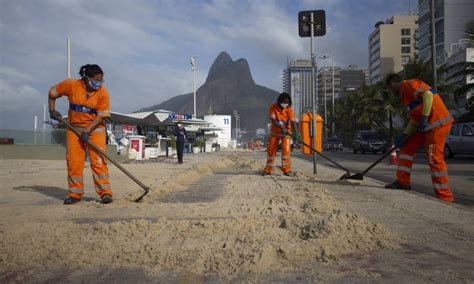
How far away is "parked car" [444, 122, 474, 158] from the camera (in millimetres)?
18797

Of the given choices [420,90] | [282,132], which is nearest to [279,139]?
[282,132]

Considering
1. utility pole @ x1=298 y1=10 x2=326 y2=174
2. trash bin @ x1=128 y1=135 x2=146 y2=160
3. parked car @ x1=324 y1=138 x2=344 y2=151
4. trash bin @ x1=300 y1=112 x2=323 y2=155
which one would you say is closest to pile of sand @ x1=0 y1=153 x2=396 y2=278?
trash bin @ x1=300 y1=112 x2=323 y2=155

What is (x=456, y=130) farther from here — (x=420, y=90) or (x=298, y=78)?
(x=298, y=78)

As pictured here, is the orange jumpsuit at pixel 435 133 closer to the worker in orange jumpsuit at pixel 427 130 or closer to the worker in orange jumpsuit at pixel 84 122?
the worker in orange jumpsuit at pixel 427 130

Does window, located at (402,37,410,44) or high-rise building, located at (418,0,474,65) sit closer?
high-rise building, located at (418,0,474,65)

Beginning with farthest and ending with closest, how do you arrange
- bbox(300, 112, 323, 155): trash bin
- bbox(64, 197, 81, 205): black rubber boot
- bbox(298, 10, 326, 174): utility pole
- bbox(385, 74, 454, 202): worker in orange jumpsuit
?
bbox(300, 112, 323, 155): trash bin, bbox(298, 10, 326, 174): utility pole, bbox(385, 74, 454, 202): worker in orange jumpsuit, bbox(64, 197, 81, 205): black rubber boot

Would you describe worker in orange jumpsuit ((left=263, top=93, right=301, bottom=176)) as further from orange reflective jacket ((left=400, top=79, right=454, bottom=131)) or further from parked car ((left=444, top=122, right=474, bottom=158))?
parked car ((left=444, top=122, right=474, bottom=158))

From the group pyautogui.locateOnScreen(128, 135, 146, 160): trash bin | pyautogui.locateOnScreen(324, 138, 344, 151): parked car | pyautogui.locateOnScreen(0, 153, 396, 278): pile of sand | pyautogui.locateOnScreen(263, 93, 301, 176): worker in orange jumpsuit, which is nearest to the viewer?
pyautogui.locateOnScreen(0, 153, 396, 278): pile of sand

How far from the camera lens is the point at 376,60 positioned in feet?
400

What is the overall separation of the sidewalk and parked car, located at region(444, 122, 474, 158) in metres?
15.7

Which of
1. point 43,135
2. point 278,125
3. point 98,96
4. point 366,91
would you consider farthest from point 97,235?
point 366,91

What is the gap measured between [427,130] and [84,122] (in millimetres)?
4976

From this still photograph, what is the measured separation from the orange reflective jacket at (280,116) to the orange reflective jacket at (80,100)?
14.4 feet

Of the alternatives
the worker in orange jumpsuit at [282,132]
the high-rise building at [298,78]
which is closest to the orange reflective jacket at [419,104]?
the worker in orange jumpsuit at [282,132]
